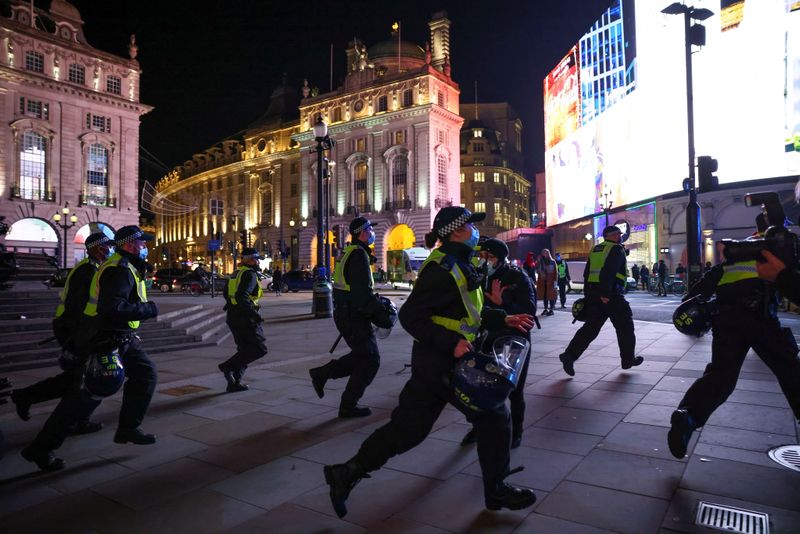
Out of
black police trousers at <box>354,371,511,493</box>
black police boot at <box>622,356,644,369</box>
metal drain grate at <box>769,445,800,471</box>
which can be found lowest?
metal drain grate at <box>769,445,800,471</box>

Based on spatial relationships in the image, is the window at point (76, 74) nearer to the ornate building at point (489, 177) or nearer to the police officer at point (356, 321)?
the police officer at point (356, 321)

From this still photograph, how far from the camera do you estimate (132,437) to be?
421 cm

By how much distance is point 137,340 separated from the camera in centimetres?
429

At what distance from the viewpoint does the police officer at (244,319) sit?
20.6ft

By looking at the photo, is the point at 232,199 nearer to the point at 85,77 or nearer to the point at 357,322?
the point at 85,77

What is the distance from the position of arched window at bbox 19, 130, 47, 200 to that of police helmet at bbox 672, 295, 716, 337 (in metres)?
48.9

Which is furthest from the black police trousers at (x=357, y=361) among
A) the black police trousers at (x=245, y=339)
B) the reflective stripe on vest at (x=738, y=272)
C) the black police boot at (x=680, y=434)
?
the reflective stripe on vest at (x=738, y=272)

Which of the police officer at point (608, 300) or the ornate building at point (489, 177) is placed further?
the ornate building at point (489, 177)

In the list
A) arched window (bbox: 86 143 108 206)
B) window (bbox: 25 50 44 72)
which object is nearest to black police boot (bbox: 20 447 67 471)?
arched window (bbox: 86 143 108 206)

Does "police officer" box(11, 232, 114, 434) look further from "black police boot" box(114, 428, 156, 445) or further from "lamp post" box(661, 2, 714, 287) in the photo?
"lamp post" box(661, 2, 714, 287)

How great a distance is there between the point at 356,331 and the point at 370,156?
171 ft

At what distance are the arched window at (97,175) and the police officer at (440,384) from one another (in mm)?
49163

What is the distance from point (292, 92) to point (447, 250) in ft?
253

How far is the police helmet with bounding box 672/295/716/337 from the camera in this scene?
3895 mm
